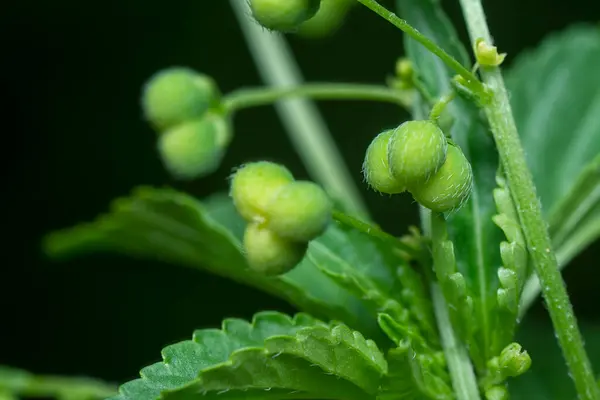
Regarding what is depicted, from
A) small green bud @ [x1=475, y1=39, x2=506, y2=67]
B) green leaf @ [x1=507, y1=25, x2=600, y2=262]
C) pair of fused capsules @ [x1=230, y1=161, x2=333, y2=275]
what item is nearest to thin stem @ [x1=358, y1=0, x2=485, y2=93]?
small green bud @ [x1=475, y1=39, x2=506, y2=67]

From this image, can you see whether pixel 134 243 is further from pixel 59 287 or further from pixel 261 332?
pixel 59 287

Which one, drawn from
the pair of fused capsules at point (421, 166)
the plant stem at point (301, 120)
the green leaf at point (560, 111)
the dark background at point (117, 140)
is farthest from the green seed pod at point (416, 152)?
the dark background at point (117, 140)

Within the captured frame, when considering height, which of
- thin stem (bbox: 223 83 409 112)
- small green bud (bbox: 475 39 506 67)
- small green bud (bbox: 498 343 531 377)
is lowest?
small green bud (bbox: 498 343 531 377)

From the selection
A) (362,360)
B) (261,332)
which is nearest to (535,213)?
(362,360)

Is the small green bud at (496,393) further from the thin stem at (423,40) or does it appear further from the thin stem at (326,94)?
the thin stem at (326,94)

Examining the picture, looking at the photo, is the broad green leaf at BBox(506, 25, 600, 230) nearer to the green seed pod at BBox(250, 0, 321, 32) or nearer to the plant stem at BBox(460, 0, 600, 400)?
the plant stem at BBox(460, 0, 600, 400)

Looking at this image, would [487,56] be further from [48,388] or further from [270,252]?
[48,388]

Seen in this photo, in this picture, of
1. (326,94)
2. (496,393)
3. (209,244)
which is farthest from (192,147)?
(496,393)
